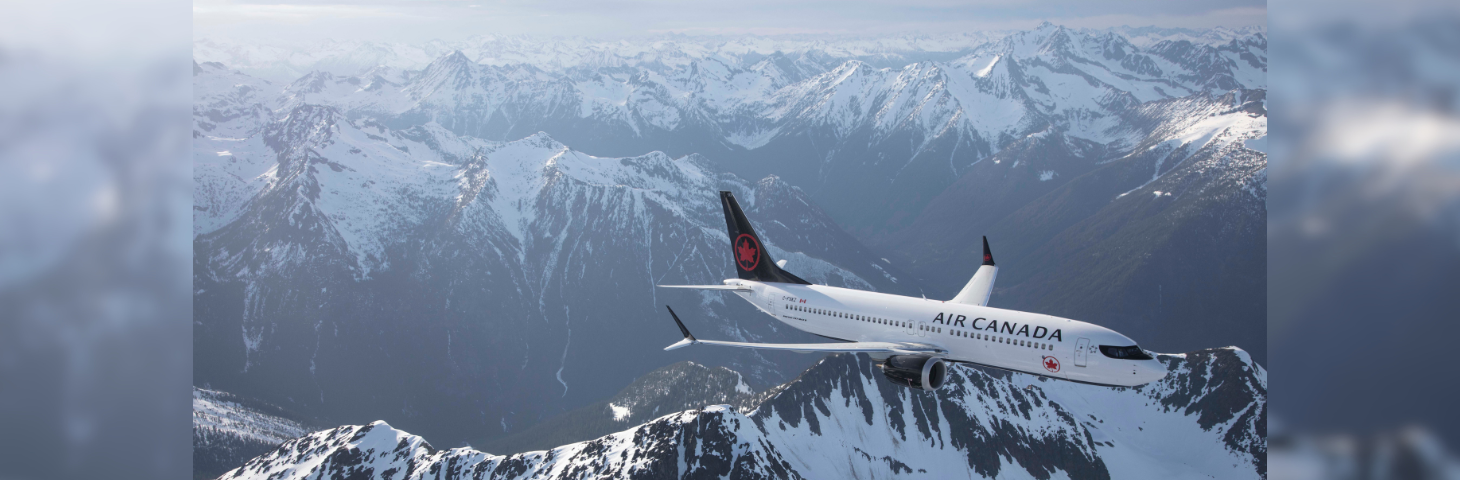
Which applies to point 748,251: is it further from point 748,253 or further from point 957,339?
point 957,339

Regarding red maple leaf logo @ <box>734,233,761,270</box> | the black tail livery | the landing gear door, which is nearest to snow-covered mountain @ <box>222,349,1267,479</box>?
A: the black tail livery

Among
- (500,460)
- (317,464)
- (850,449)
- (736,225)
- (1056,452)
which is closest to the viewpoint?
(736,225)

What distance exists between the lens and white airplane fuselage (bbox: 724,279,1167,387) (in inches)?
1745

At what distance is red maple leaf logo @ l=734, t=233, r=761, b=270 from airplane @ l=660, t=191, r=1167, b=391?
6164mm

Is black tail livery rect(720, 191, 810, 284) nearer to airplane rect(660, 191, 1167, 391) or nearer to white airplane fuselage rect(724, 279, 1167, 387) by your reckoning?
airplane rect(660, 191, 1167, 391)

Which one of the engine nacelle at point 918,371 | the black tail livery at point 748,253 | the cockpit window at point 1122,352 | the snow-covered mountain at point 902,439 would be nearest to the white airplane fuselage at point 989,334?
the cockpit window at point 1122,352

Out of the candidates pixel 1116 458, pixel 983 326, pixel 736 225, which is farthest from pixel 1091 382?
pixel 1116 458

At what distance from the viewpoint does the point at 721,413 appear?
129000 millimetres

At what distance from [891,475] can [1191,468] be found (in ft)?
236

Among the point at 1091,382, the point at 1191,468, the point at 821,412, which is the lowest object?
the point at 1191,468

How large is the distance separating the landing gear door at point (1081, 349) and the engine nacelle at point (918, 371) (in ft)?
24.7

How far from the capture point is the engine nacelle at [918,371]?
46481mm

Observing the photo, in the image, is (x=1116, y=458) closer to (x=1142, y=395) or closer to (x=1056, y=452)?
(x=1056, y=452)

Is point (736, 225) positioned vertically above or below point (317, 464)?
above
